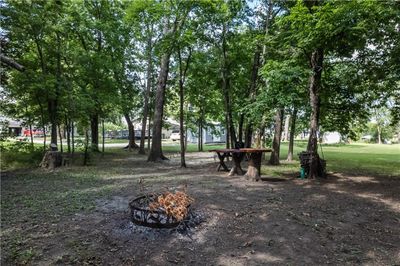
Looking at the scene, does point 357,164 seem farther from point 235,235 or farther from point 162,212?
point 162,212

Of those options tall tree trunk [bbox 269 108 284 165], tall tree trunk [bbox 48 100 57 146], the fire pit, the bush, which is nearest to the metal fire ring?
the fire pit

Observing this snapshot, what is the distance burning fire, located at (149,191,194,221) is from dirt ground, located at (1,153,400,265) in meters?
0.25

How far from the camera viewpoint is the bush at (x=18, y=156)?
1017 centimetres

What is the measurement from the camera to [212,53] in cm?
1163

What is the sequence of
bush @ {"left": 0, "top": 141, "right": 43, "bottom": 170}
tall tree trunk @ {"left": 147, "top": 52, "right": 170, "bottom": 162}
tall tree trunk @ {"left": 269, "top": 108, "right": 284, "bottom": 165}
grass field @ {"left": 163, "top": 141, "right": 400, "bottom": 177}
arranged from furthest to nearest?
tall tree trunk @ {"left": 147, "top": 52, "right": 170, "bottom": 162}, tall tree trunk @ {"left": 269, "top": 108, "right": 284, "bottom": 165}, bush @ {"left": 0, "top": 141, "right": 43, "bottom": 170}, grass field @ {"left": 163, "top": 141, "right": 400, "bottom": 177}

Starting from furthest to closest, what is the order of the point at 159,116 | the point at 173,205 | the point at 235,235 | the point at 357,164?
the point at 159,116 → the point at 357,164 → the point at 173,205 → the point at 235,235

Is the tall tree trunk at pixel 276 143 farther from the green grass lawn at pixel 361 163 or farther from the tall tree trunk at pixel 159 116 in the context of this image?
the tall tree trunk at pixel 159 116

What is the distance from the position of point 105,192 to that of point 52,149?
531cm

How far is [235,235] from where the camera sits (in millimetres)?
3770

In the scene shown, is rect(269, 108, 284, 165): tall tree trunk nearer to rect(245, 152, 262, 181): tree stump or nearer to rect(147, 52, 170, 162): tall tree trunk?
rect(245, 152, 262, 181): tree stump

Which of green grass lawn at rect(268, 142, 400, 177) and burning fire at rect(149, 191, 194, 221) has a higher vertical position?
burning fire at rect(149, 191, 194, 221)

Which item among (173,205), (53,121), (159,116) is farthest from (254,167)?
(53,121)

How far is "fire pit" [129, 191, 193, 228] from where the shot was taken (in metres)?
3.79

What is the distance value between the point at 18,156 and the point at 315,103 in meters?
10.7
